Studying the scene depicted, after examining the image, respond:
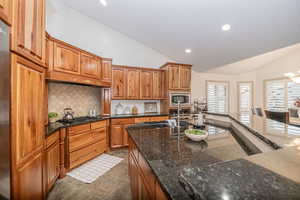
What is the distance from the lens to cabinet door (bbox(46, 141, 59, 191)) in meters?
1.66

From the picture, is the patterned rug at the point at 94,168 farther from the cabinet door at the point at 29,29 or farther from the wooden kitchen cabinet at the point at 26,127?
the cabinet door at the point at 29,29

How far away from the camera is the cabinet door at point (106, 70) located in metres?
3.06

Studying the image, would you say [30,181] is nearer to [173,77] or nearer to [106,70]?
[106,70]

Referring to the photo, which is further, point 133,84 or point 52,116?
point 133,84

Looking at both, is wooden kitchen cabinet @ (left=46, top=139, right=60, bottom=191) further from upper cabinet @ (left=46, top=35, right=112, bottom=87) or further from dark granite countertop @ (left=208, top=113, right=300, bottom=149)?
dark granite countertop @ (left=208, top=113, right=300, bottom=149)

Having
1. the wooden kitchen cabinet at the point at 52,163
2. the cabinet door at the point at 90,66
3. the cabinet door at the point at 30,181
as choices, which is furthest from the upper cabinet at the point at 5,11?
the cabinet door at the point at 90,66

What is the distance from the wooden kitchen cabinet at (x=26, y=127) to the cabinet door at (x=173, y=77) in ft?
9.82

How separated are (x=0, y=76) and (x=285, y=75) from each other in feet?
23.4

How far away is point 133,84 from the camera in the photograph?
11.7 feet

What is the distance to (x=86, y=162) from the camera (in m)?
2.50

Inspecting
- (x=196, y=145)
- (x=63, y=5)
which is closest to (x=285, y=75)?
(x=196, y=145)

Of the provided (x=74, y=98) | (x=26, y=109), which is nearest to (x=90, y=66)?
(x=74, y=98)

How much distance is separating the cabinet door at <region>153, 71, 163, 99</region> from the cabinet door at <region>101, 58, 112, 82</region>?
1.35m

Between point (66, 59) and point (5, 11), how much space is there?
1.61 metres
